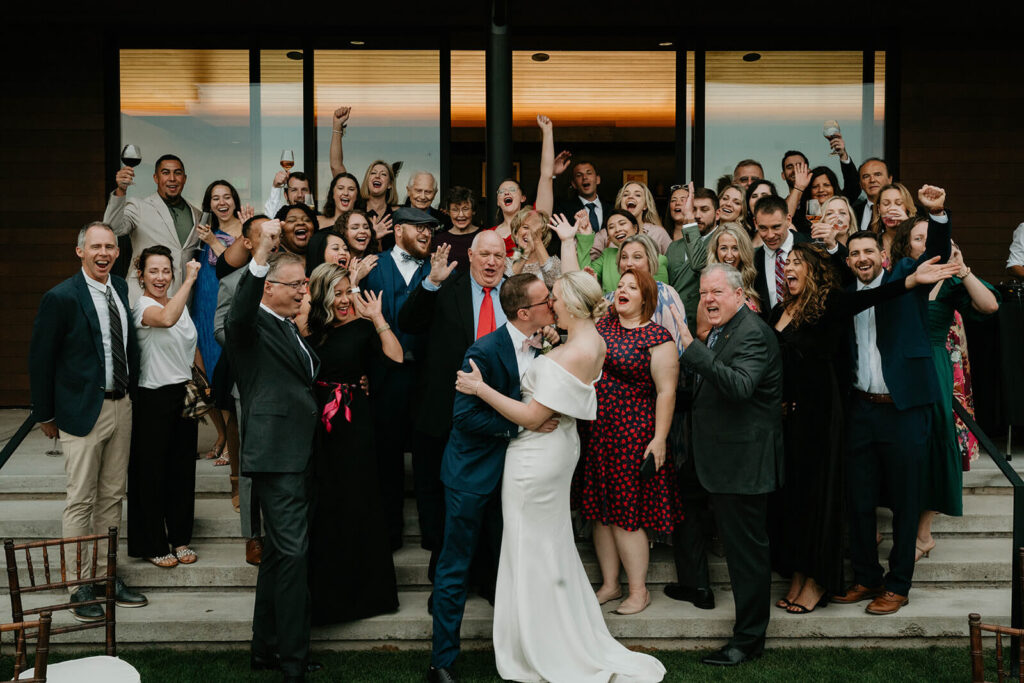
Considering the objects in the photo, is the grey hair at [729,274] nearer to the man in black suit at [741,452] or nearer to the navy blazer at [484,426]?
the man in black suit at [741,452]

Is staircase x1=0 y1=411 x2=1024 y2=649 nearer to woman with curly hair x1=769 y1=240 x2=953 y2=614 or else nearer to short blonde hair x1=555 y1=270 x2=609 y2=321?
woman with curly hair x1=769 y1=240 x2=953 y2=614

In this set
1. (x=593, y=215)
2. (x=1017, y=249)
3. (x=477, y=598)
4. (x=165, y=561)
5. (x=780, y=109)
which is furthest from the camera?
(x=780, y=109)

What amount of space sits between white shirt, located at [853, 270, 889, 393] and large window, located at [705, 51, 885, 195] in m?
4.31

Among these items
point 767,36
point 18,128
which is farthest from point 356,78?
point 767,36

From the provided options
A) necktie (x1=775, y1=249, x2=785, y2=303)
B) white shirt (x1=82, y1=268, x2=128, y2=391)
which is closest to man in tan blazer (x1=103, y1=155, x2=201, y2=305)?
white shirt (x1=82, y1=268, x2=128, y2=391)

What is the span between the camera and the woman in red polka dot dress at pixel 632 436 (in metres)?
4.99

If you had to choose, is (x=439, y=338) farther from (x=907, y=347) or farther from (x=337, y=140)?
(x=337, y=140)

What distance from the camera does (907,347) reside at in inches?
199

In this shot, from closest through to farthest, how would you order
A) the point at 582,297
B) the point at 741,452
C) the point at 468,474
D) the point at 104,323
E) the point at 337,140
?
the point at 582,297 → the point at 468,474 → the point at 741,452 → the point at 104,323 → the point at 337,140

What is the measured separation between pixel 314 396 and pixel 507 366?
3.35ft

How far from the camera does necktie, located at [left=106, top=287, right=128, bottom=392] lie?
5203 millimetres

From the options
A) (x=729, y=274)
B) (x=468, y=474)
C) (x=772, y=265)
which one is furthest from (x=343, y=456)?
(x=772, y=265)

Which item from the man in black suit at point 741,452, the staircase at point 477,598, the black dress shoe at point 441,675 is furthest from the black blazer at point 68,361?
the man in black suit at point 741,452

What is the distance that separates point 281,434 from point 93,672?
4.52ft
